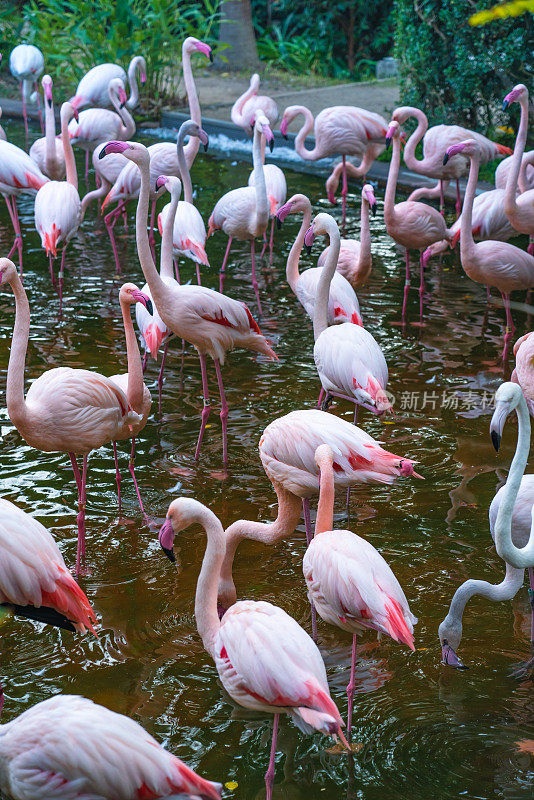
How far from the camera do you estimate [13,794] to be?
2.63 meters

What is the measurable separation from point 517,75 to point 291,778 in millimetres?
9132

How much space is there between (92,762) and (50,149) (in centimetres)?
768

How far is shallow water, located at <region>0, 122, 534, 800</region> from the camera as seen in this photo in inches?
126

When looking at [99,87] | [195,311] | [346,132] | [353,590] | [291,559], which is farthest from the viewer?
[99,87]

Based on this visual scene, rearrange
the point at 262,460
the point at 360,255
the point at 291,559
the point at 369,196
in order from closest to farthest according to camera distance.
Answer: the point at 262,460, the point at 291,559, the point at 369,196, the point at 360,255

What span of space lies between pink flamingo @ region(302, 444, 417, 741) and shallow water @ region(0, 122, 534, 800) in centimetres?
30

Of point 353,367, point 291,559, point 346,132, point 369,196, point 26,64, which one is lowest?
point 291,559

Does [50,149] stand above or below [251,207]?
above

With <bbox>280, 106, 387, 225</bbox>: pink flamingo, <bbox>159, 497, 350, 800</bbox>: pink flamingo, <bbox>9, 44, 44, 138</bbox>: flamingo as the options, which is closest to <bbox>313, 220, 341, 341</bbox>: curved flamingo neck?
<bbox>159, 497, 350, 800</bbox>: pink flamingo

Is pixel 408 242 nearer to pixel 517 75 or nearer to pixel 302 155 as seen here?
pixel 302 155

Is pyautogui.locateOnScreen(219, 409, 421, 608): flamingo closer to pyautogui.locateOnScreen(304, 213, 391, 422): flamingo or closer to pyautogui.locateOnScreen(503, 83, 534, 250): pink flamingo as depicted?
pyautogui.locateOnScreen(304, 213, 391, 422): flamingo

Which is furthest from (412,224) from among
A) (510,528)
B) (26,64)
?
(26,64)

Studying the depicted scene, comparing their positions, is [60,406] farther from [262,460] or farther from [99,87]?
[99,87]

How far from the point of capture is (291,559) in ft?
14.5
